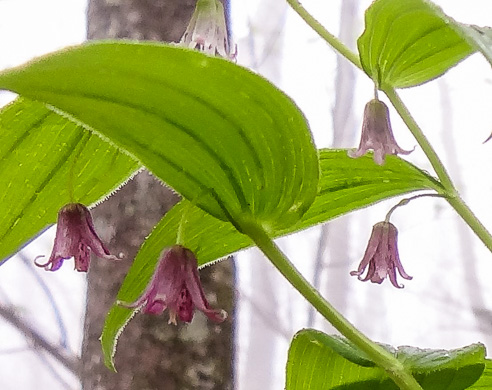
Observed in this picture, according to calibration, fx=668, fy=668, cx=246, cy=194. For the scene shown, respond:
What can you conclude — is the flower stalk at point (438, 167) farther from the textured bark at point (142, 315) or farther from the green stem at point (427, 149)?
the textured bark at point (142, 315)

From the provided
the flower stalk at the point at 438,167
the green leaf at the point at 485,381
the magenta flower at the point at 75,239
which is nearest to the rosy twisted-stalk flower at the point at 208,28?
the flower stalk at the point at 438,167

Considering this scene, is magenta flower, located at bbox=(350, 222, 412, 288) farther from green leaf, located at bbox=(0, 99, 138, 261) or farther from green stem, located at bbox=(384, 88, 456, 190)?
green leaf, located at bbox=(0, 99, 138, 261)

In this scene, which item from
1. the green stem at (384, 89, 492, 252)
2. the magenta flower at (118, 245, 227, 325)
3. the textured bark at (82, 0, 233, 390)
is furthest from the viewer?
the textured bark at (82, 0, 233, 390)

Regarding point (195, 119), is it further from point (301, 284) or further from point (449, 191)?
point (449, 191)

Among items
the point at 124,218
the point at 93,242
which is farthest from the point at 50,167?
the point at 124,218

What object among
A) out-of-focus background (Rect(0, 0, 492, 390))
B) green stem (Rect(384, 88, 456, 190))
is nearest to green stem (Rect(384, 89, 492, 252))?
green stem (Rect(384, 88, 456, 190))

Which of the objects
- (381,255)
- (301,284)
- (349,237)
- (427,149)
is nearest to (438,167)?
(427,149)
